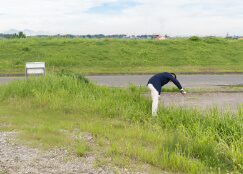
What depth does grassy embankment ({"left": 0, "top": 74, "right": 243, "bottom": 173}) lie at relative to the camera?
4414 mm

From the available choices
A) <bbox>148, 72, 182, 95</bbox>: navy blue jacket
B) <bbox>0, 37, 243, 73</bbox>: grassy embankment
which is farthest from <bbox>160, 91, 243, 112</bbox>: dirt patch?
<bbox>0, 37, 243, 73</bbox>: grassy embankment

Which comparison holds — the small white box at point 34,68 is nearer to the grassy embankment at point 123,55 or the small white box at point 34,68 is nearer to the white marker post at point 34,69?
the white marker post at point 34,69

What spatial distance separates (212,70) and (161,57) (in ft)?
13.9

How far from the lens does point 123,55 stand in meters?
20.4

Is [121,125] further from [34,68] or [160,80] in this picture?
[34,68]

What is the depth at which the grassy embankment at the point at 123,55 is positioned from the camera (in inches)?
719

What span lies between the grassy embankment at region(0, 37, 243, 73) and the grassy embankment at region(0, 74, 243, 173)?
865 cm

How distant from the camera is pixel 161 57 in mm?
20469

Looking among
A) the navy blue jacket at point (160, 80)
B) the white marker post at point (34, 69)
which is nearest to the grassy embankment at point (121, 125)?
the navy blue jacket at point (160, 80)

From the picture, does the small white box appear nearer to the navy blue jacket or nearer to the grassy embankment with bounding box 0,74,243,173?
the grassy embankment with bounding box 0,74,243,173

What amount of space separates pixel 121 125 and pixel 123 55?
14605 mm

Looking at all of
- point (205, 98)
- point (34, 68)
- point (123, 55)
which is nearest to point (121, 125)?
point (205, 98)

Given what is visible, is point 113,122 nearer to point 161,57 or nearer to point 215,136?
point 215,136

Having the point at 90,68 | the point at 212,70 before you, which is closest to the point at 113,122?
the point at 90,68
